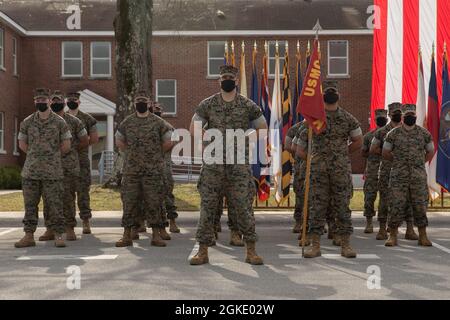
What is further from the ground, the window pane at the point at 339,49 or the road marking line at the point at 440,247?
the window pane at the point at 339,49

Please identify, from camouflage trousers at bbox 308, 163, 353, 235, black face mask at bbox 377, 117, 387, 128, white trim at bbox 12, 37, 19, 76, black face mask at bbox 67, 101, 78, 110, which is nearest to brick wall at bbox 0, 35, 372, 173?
white trim at bbox 12, 37, 19, 76

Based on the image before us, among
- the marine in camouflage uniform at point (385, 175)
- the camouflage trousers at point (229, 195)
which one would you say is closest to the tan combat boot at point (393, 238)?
the marine in camouflage uniform at point (385, 175)

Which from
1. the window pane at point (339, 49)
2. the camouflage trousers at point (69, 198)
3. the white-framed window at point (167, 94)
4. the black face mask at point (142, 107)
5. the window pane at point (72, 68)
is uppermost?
the window pane at point (339, 49)

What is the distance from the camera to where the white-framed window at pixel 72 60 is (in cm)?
3219

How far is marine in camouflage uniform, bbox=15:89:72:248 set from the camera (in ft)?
32.3

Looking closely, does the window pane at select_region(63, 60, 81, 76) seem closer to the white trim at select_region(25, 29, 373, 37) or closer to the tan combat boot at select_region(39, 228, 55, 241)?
the white trim at select_region(25, 29, 373, 37)

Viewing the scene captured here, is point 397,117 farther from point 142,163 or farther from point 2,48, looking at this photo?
point 2,48

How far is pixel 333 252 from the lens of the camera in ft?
30.9

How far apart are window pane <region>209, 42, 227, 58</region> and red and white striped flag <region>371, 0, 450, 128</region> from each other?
1512cm

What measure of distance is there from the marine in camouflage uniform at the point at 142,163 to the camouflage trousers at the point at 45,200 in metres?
0.89

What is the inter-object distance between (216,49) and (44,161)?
22985 mm

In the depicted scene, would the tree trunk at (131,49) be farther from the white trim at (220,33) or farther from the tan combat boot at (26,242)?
the white trim at (220,33)

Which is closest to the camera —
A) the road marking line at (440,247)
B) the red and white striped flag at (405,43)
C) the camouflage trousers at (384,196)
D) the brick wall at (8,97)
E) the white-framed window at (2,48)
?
the road marking line at (440,247)
